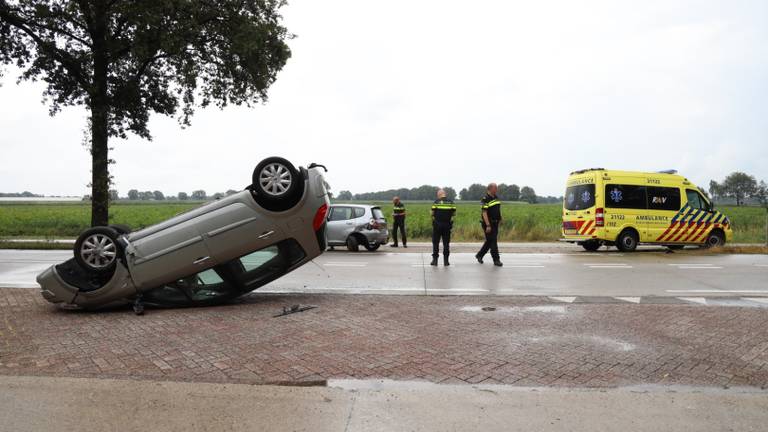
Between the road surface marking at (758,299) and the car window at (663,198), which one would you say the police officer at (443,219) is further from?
the car window at (663,198)

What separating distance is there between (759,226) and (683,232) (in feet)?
41.0

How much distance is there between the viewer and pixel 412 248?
1802 cm

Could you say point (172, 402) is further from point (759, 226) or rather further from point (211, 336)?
point (759, 226)

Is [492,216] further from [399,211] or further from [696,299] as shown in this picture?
[399,211]

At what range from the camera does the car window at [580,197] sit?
1623cm

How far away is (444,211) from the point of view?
12.5m

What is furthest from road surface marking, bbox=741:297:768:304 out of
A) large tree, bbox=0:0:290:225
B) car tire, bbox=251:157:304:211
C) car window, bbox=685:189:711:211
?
large tree, bbox=0:0:290:225

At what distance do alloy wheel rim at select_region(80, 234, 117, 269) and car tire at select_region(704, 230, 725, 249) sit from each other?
1709 centimetres

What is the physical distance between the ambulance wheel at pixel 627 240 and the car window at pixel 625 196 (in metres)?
0.78

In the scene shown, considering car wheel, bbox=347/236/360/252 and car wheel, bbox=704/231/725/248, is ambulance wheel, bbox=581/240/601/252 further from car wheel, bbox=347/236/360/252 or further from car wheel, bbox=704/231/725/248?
car wheel, bbox=347/236/360/252

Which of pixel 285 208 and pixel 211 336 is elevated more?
pixel 285 208

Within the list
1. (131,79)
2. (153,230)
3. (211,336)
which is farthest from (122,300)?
(131,79)

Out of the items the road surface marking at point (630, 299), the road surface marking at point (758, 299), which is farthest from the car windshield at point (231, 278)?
the road surface marking at point (758, 299)

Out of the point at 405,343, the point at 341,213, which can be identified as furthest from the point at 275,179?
the point at 341,213
